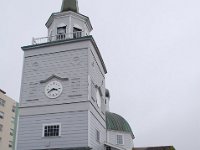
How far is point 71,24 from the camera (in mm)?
29172

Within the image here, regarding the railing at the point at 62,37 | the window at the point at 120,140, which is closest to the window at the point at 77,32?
the railing at the point at 62,37

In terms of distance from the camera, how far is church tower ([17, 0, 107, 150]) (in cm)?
2423

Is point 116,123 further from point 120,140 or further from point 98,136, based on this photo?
point 98,136

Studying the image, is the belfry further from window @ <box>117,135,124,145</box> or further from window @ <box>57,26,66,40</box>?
window @ <box>117,135,124,145</box>

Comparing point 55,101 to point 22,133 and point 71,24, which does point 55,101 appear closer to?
point 22,133

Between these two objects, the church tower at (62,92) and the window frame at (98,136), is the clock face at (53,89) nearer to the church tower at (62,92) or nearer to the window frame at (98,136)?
the church tower at (62,92)

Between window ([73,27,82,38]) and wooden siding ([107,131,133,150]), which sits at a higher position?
window ([73,27,82,38])

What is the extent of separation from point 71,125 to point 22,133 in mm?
4139

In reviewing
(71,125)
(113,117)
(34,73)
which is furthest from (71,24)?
(113,117)

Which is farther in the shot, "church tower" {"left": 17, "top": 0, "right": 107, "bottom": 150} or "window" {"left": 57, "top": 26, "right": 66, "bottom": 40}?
"window" {"left": 57, "top": 26, "right": 66, "bottom": 40}

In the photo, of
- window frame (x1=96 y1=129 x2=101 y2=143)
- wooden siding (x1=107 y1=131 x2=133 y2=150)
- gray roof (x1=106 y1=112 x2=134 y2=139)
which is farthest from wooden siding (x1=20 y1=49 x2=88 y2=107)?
wooden siding (x1=107 y1=131 x2=133 y2=150)

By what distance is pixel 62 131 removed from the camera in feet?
79.6

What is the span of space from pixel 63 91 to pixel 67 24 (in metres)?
7.05

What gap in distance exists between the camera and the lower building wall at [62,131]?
23750 millimetres
